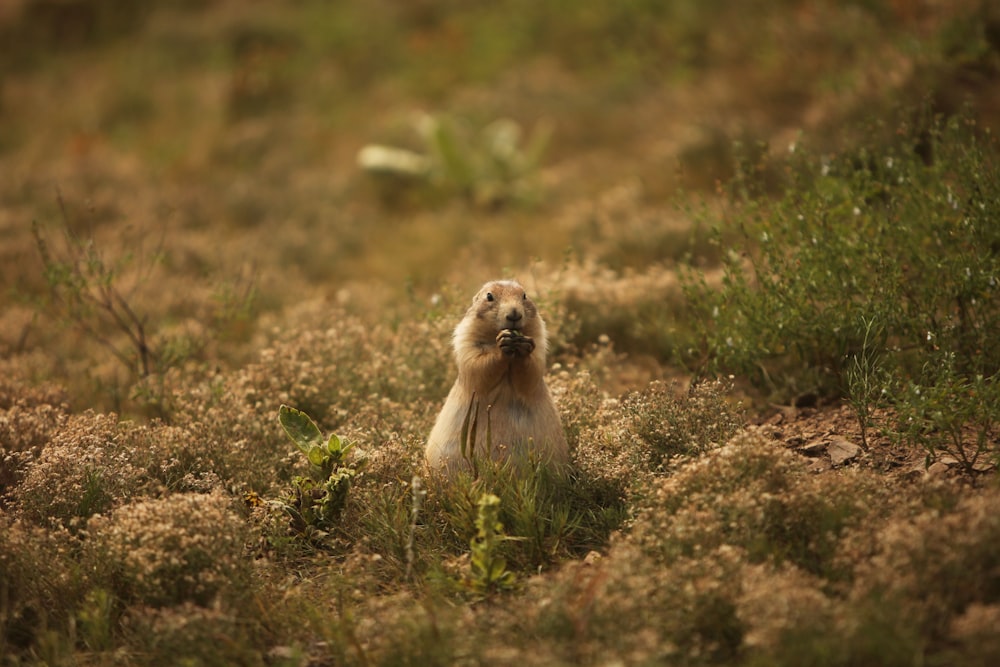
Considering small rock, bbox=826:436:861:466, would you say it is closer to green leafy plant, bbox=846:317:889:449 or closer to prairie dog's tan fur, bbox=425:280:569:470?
green leafy plant, bbox=846:317:889:449

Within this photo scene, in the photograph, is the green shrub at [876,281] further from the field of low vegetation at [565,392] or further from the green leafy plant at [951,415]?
the green leafy plant at [951,415]

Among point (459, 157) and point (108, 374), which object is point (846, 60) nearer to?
point (459, 157)

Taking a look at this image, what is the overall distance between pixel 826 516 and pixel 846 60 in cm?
762

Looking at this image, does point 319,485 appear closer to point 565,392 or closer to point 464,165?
point 565,392

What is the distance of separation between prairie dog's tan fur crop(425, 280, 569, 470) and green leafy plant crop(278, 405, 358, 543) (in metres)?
0.46

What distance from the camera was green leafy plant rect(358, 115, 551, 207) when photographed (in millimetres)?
10805

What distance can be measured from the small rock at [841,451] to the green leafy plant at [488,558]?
1.87 meters

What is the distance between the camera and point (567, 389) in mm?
5570

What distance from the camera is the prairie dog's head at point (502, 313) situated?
4867 millimetres

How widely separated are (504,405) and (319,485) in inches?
41.0

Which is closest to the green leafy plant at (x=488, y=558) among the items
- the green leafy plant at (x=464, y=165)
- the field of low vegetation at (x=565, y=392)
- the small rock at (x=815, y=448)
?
the field of low vegetation at (x=565, y=392)

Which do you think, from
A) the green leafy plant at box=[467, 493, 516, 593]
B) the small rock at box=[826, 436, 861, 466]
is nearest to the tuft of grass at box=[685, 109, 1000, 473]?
the small rock at box=[826, 436, 861, 466]

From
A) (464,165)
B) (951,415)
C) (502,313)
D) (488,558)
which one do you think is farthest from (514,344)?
(464,165)

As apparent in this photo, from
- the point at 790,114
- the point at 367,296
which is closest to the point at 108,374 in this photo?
the point at 367,296
